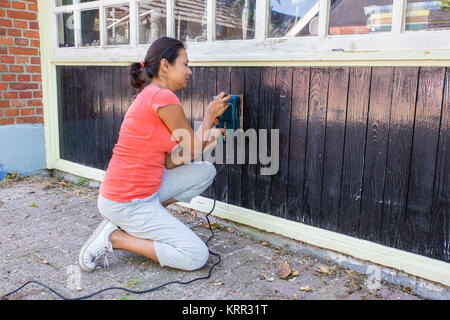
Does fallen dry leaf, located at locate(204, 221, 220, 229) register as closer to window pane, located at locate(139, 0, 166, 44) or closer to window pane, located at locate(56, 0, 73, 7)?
window pane, located at locate(139, 0, 166, 44)

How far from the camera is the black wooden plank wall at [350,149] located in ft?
7.95

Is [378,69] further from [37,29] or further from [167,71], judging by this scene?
[37,29]

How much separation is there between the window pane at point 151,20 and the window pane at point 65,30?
4.06 ft

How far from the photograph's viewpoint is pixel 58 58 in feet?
16.3

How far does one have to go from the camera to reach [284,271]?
9.14ft

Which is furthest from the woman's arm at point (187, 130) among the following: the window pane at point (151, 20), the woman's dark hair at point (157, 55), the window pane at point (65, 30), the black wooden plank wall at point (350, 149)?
the window pane at point (65, 30)

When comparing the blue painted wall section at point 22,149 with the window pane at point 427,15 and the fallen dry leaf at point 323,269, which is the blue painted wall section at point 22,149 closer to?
the fallen dry leaf at point 323,269

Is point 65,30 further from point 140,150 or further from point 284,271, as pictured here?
point 284,271

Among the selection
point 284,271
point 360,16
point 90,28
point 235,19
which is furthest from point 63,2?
point 284,271

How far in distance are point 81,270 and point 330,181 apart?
177 centimetres

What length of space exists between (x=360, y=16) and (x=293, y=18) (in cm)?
50

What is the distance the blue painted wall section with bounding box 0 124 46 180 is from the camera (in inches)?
192
